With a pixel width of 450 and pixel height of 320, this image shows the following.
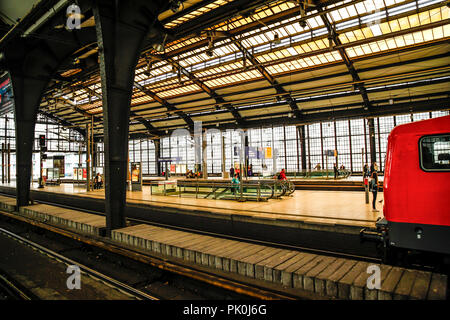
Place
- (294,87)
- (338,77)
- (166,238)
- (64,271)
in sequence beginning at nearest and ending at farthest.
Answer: (64,271) < (166,238) < (338,77) < (294,87)

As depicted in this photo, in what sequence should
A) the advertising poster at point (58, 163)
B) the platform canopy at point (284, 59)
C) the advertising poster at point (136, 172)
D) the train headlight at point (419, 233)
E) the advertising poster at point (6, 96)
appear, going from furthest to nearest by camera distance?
the advertising poster at point (58, 163), the advertising poster at point (136, 172), the platform canopy at point (284, 59), the advertising poster at point (6, 96), the train headlight at point (419, 233)

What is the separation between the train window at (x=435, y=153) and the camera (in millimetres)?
3812

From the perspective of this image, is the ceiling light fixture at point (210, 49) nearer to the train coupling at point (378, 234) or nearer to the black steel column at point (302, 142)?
the train coupling at point (378, 234)

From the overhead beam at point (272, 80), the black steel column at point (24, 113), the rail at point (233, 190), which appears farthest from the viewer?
the overhead beam at point (272, 80)

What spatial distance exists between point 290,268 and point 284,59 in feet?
54.6

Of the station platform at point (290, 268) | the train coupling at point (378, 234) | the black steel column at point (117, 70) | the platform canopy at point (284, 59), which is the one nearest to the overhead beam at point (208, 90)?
the platform canopy at point (284, 59)

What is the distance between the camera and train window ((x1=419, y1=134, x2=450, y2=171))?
3812 mm

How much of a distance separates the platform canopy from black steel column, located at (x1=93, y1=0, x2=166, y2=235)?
157cm

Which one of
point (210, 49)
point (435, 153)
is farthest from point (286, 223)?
point (210, 49)

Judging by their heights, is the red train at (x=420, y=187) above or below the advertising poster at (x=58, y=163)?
below

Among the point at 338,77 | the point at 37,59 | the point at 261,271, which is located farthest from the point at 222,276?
the point at 338,77
